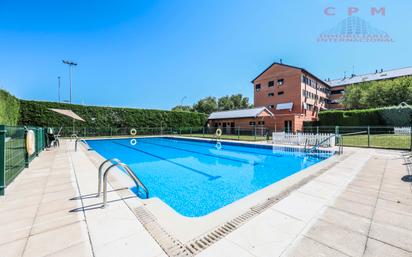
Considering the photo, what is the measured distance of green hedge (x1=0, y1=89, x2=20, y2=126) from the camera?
13.2 metres

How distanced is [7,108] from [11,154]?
1470cm

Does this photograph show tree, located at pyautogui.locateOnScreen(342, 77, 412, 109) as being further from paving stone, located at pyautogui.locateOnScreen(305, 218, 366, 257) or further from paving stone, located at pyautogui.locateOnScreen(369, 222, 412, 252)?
→ paving stone, located at pyautogui.locateOnScreen(305, 218, 366, 257)

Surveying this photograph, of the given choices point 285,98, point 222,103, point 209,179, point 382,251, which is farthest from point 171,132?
point 222,103

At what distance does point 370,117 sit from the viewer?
22.4 meters

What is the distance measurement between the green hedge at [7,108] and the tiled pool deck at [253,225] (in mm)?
13533

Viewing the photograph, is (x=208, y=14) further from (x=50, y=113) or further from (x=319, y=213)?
(x=50, y=113)

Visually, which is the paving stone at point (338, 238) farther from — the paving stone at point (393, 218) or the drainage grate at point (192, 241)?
the drainage grate at point (192, 241)

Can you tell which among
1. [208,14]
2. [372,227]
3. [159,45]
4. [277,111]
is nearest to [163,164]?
[372,227]

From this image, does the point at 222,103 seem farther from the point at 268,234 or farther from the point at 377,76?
the point at 268,234

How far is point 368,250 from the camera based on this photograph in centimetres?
211

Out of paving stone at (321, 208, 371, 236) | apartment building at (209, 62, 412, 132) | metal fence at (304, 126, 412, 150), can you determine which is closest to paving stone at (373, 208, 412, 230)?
paving stone at (321, 208, 371, 236)

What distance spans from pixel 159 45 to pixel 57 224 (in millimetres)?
17783

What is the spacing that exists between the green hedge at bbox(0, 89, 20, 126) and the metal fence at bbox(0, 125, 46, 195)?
9965 millimetres

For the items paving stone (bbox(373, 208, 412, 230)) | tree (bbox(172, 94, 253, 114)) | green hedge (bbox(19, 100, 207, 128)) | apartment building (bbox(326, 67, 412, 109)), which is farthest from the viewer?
tree (bbox(172, 94, 253, 114))
